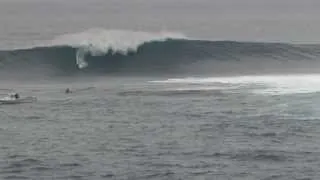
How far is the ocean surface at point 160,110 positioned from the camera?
72.8 ft

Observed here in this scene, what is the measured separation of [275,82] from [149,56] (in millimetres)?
9544

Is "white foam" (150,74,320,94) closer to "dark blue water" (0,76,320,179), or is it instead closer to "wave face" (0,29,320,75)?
"dark blue water" (0,76,320,179)

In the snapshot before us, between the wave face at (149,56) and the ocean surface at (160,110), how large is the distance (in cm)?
5

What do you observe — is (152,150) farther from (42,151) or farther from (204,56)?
(204,56)

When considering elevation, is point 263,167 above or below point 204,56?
below

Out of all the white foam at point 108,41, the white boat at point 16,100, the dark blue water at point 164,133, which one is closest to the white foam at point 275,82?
the dark blue water at point 164,133

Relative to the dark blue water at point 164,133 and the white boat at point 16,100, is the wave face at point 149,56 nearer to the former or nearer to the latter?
the dark blue water at point 164,133

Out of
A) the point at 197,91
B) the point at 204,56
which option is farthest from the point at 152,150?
the point at 204,56

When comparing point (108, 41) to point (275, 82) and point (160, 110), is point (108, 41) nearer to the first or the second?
point (275, 82)

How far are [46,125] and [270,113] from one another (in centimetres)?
633

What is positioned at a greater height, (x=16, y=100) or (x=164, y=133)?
(x=16, y=100)

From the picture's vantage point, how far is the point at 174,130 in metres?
26.6

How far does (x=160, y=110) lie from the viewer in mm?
30453

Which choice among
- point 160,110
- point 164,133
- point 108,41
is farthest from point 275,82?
point 164,133
